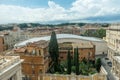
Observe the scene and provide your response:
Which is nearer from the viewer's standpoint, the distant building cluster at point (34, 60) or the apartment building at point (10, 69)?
the apartment building at point (10, 69)

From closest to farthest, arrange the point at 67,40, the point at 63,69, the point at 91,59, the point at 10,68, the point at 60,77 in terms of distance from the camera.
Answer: the point at 10,68 < the point at 60,77 < the point at 63,69 < the point at 91,59 < the point at 67,40

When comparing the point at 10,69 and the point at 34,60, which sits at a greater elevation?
the point at 10,69

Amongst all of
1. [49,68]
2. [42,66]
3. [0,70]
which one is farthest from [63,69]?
[0,70]

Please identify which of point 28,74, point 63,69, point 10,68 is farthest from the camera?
point 63,69

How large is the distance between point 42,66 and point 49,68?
12.1 feet

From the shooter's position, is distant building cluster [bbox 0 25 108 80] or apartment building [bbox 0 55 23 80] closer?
apartment building [bbox 0 55 23 80]

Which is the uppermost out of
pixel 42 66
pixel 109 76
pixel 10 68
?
pixel 10 68

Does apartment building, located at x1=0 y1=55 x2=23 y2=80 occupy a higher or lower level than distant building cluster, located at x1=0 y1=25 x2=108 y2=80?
higher

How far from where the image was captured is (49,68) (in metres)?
34.7

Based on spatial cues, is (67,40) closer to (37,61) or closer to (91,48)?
(91,48)

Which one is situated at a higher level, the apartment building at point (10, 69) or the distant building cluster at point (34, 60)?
the apartment building at point (10, 69)

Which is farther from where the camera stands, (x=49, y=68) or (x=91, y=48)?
(x=91, y=48)

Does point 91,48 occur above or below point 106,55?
above

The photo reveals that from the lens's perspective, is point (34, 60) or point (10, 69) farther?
point (34, 60)
